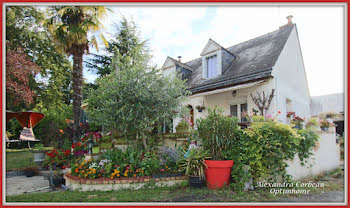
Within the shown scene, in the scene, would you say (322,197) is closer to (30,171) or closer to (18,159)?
(30,171)

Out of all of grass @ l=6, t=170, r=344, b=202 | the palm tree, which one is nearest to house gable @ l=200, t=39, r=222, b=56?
the palm tree

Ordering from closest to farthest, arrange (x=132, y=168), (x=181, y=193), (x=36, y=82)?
1. (x=181, y=193)
2. (x=132, y=168)
3. (x=36, y=82)

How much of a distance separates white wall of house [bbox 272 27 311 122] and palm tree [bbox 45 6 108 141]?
9007 mm

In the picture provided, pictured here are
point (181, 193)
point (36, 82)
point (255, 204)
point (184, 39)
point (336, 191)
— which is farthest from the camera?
point (36, 82)

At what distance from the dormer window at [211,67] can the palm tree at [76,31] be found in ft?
21.4

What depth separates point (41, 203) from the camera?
13.9 ft

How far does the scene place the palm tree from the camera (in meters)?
9.57

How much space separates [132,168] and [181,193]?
159cm

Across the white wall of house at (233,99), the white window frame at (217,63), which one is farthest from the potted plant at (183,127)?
the white window frame at (217,63)

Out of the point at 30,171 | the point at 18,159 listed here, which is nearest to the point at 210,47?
the point at 30,171

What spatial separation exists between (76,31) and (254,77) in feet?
28.8

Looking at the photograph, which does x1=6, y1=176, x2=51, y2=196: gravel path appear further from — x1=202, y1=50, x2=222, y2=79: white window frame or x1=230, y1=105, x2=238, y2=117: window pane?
x1=202, y1=50, x2=222, y2=79: white window frame

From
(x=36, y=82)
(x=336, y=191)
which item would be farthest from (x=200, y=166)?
(x=36, y=82)

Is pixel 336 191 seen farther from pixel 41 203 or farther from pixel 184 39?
pixel 41 203
